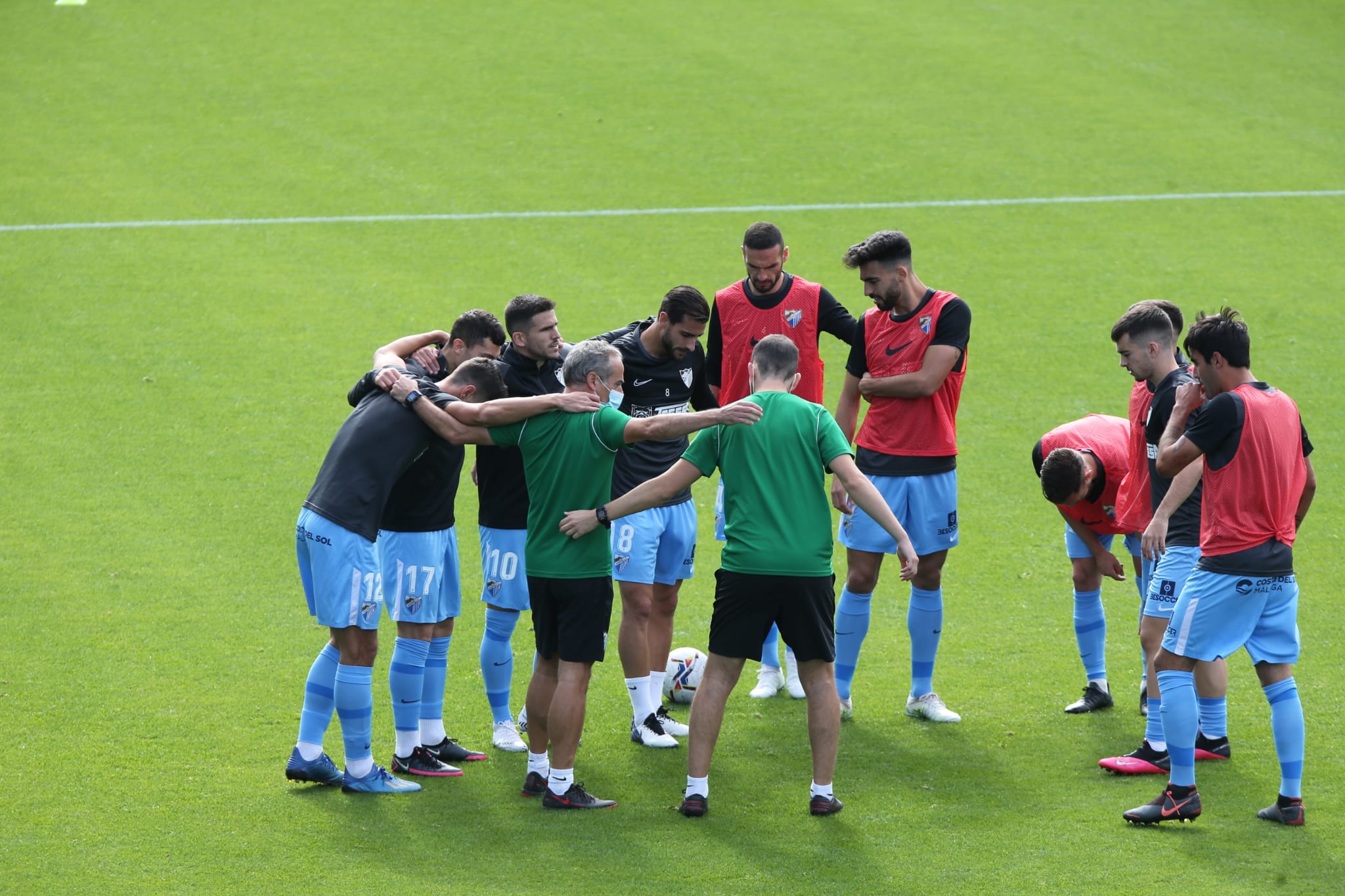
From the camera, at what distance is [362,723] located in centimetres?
608

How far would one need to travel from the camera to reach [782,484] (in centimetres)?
575

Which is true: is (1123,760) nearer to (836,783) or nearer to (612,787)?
(836,783)

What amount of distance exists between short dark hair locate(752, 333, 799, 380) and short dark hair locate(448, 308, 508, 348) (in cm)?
129

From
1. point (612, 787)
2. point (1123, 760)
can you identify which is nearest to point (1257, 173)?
point (1123, 760)

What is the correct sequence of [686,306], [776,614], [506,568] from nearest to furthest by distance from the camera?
[776,614] < [506,568] < [686,306]

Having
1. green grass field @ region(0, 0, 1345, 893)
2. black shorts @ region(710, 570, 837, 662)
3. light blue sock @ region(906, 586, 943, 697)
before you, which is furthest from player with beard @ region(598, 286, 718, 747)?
light blue sock @ region(906, 586, 943, 697)

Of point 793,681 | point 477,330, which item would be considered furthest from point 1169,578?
point 477,330

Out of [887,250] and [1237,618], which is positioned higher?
[887,250]

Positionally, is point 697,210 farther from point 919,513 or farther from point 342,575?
point 342,575

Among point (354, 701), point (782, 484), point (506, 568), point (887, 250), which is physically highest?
point (887, 250)

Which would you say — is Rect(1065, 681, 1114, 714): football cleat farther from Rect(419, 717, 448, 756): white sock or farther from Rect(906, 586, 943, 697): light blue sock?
Rect(419, 717, 448, 756): white sock

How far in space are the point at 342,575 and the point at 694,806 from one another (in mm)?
1828

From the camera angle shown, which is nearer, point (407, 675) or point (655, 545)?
point (407, 675)

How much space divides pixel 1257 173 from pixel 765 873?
14.6 meters
